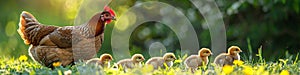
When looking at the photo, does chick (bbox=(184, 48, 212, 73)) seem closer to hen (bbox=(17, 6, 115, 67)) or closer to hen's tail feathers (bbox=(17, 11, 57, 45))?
hen (bbox=(17, 6, 115, 67))

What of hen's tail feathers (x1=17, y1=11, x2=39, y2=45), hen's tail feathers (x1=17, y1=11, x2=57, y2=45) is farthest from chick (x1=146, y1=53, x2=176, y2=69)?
hen's tail feathers (x1=17, y1=11, x2=39, y2=45)

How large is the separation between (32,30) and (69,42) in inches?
22.1

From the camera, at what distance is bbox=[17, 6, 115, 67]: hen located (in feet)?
25.1

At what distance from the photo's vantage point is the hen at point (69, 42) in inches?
301

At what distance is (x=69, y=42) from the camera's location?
7.71m

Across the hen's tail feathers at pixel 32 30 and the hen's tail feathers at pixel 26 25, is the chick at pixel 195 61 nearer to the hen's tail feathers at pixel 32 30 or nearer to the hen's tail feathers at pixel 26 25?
the hen's tail feathers at pixel 32 30

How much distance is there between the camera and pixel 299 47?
40.1 feet

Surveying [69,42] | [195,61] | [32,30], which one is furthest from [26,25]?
[195,61]

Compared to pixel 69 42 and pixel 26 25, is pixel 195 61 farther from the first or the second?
pixel 26 25

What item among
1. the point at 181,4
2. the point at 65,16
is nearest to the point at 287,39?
the point at 181,4

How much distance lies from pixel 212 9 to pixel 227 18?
0.34 meters

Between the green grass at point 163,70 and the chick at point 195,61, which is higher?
the chick at point 195,61

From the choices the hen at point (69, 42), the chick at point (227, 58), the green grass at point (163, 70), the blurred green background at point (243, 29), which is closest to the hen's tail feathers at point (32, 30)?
the hen at point (69, 42)

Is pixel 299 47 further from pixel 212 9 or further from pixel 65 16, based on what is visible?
pixel 65 16
